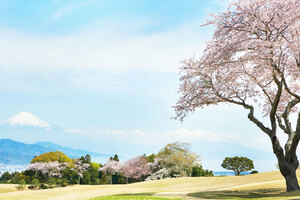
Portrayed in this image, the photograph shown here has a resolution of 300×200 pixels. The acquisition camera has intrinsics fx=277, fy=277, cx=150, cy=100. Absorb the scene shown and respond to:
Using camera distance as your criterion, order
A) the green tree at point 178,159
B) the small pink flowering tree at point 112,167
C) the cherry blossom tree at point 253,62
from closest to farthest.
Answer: the cherry blossom tree at point 253,62 < the green tree at point 178,159 < the small pink flowering tree at point 112,167

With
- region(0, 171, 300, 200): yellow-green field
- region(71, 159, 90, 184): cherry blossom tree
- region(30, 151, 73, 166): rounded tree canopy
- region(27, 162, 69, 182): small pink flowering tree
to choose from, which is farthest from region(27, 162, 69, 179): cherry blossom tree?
region(0, 171, 300, 200): yellow-green field

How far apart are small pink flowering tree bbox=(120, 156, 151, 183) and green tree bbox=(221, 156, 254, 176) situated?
17.1 m

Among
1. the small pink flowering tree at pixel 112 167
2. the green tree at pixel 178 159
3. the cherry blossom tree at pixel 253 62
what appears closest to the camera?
the cherry blossom tree at pixel 253 62

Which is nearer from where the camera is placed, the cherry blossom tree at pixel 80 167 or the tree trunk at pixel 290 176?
the tree trunk at pixel 290 176

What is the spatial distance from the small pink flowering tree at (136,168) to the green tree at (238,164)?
17069mm

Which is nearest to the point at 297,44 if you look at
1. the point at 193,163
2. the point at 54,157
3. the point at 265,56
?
the point at 265,56

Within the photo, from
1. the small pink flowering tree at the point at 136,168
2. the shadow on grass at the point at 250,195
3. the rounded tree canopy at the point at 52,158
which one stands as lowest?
the shadow on grass at the point at 250,195

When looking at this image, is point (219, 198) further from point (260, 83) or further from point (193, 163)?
point (193, 163)

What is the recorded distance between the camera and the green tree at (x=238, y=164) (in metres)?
55.8

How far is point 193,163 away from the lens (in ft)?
181

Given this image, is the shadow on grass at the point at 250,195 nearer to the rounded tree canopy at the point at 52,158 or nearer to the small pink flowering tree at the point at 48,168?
the small pink flowering tree at the point at 48,168

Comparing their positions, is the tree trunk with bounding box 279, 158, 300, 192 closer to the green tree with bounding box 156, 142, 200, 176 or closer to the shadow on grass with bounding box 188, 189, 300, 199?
the shadow on grass with bounding box 188, 189, 300, 199

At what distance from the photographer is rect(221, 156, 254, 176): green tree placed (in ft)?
183

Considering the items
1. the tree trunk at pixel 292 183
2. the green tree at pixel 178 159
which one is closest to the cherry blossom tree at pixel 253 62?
the tree trunk at pixel 292 183
